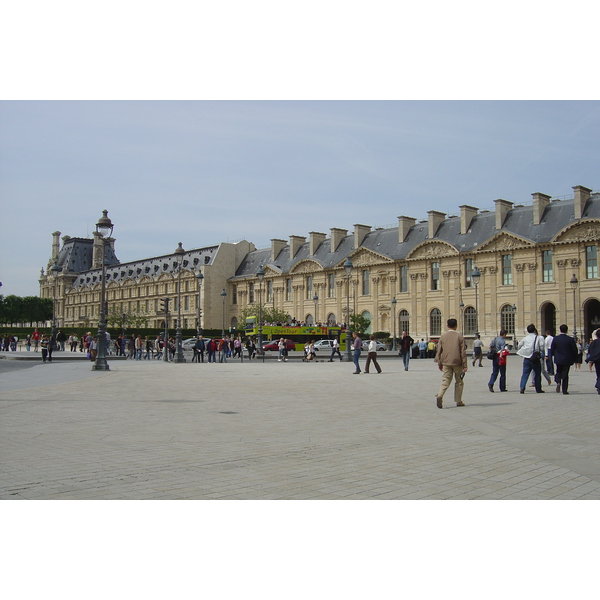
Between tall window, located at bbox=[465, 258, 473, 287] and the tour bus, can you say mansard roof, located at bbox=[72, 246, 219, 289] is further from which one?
tall window, located at bbox=[465, 258, 473, 287]

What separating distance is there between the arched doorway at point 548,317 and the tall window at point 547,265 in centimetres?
240

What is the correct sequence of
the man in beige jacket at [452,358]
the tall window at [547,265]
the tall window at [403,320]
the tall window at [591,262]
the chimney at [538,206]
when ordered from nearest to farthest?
the man in beige jacket at [452,358] < the tall window at [591,262] < the tall window at [547,265] < the chimney at [538,206] < the tall window at [403,320]

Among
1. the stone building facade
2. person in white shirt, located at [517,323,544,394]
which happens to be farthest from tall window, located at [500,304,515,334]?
person in white shirt, located at [517,323,544,394]

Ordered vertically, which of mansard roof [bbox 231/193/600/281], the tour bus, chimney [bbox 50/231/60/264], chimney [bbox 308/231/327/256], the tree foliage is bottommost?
the tour bus

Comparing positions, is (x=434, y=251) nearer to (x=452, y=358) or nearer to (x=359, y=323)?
(x=359, y=323)

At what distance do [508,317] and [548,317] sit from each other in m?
3.64

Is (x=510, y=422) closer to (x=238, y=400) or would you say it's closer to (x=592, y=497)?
(x=592, y=497)

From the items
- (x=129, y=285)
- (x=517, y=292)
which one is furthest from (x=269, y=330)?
(x=129, y=285)

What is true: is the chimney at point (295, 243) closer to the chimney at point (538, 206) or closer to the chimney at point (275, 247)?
the chimney at point (275, 247)

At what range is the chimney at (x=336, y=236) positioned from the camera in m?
78.8

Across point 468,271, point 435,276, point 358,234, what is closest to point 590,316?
point 468,271

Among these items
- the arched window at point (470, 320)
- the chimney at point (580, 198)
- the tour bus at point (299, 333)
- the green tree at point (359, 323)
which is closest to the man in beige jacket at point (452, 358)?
the tour bus at point (299, 333)

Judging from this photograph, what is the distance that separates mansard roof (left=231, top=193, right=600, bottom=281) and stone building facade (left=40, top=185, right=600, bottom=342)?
130 mm

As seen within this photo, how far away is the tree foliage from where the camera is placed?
10688 cm
